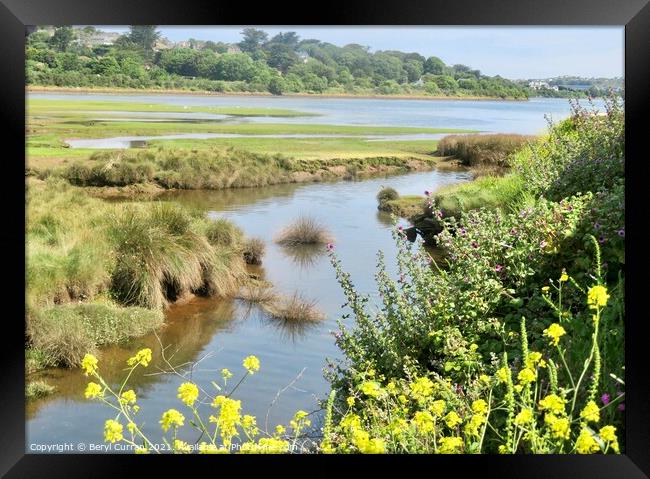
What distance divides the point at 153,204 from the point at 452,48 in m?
2.71

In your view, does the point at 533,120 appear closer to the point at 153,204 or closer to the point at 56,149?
the point at 153,204

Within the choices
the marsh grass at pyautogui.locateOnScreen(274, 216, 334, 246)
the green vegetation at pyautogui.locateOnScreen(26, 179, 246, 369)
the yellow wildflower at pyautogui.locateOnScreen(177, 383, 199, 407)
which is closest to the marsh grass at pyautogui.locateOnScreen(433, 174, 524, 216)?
A: the marsh grass at pyautogui.locateOnScreen(274, 216, 334, 246)

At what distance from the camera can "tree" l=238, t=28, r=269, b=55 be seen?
5301 millimetres

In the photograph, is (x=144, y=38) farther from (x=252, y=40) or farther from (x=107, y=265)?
(x=107, y=265)

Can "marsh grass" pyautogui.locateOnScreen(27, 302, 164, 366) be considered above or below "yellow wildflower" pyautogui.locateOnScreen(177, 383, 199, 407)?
below

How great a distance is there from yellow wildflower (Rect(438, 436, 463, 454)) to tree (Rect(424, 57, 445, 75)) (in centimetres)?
287

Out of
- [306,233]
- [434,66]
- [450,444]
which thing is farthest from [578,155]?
[450,444]

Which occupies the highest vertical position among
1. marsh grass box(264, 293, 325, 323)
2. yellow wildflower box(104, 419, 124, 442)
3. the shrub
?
the shrub

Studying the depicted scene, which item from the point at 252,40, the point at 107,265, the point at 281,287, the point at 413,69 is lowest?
the point at 281,287

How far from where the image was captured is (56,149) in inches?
223

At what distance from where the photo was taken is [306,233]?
5578mm

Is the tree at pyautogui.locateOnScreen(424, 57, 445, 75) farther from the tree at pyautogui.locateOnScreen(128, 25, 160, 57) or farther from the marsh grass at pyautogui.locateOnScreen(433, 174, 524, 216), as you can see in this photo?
the tree at pyautogui.locateOnScreen(128, 25, 160, 57)

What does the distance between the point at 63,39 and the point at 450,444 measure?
3978 mm
